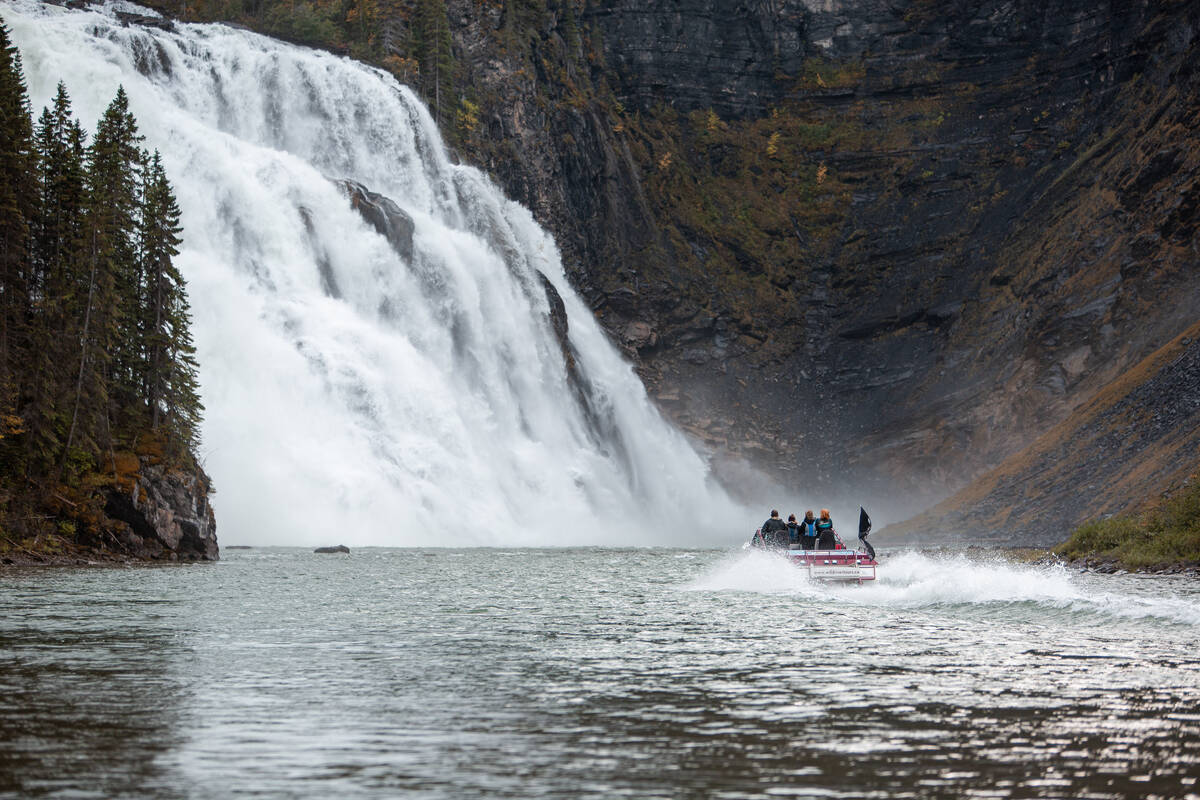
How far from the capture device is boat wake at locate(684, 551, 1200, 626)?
23.3 m

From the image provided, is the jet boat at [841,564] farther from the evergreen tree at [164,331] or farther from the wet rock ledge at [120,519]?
the evergreen tree at [164,331]

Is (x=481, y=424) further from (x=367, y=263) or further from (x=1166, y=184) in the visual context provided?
(x=1166, y=184)

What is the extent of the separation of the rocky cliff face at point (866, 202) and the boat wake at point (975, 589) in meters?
39.4

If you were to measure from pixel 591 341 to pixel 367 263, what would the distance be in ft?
77.8

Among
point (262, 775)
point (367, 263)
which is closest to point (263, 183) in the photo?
point (367, 263)

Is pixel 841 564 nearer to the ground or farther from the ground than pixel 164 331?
nearer to the ground

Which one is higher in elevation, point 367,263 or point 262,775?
point 367,263

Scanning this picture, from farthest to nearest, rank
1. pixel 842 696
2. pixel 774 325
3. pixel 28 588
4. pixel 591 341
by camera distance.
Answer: pixel 774 325 < pixel 591 341 < pixel 28 588 < pixel 842 696

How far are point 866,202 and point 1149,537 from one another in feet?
241

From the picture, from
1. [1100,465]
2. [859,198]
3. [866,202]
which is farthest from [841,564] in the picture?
[859,198]

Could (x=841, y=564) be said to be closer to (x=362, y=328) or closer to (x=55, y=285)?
(x=55, y=285)

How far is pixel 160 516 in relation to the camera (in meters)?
40.5

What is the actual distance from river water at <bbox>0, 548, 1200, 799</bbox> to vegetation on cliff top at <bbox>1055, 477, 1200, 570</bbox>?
23.3 ft

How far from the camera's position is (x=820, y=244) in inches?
4158
